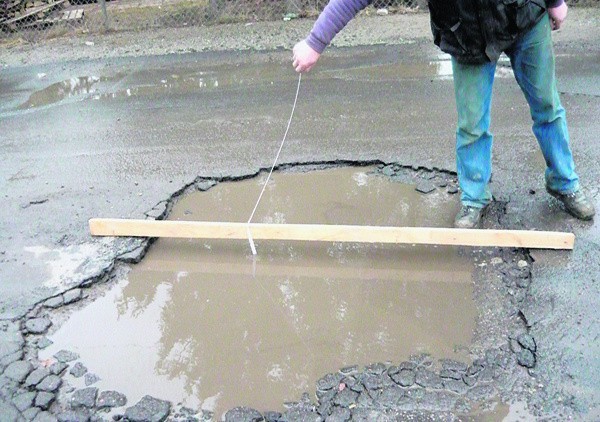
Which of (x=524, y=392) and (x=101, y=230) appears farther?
(x=101, y=230)

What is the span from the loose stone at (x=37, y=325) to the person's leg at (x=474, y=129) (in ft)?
8.63

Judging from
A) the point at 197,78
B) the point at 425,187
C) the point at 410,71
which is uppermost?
the point at 425,187

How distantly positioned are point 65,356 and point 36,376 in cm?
18

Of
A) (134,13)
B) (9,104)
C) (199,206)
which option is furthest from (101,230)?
(134,13)

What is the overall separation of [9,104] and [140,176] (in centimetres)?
320

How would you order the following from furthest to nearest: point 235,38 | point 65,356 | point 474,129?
point 235,38 < point 474,129 < point 65,356

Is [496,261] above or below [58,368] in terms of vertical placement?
below

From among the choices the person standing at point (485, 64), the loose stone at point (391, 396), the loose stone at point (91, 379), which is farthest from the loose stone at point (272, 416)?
the person standing at point (485, 64)

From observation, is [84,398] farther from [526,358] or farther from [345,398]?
[526,358]

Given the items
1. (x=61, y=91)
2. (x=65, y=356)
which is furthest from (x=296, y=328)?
(x=61, y=91)

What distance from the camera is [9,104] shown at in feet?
23.5

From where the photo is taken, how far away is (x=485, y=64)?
3572 millimetres

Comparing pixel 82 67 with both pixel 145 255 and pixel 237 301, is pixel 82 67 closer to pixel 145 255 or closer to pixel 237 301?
pixel 145 255

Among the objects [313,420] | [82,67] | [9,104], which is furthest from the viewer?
[82,67]
